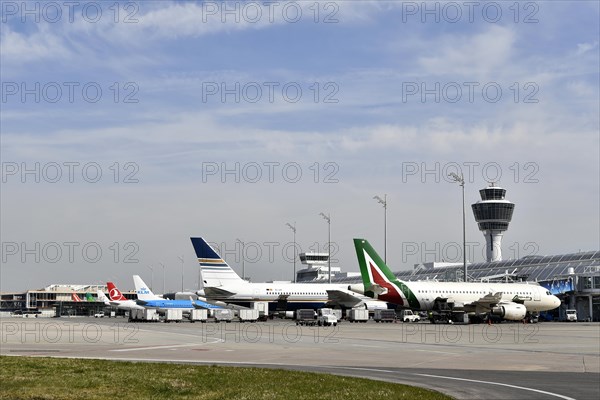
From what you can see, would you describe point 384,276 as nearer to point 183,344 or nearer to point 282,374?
point 183,344

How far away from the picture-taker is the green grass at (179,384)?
1912 cm

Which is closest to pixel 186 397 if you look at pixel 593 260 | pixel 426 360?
pixel 426 360

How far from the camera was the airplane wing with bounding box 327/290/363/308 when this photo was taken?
328 ft

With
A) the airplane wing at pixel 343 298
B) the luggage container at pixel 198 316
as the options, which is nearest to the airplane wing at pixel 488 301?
the airplane wing at pixel 343 298

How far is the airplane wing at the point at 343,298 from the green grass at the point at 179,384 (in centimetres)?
7432

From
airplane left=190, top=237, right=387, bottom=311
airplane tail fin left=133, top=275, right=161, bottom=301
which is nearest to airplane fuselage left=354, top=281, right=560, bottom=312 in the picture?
airplane left=190, top=237, right=387, bottom=311

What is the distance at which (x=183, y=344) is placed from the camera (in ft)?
142

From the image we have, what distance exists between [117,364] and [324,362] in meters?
8.79

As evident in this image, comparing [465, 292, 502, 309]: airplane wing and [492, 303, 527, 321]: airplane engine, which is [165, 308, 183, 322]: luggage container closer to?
[465, 292, 502, 309]: airplane wing

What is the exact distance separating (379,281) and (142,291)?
2393 inches

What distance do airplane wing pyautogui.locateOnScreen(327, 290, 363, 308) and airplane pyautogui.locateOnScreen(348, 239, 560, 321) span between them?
9.41 m

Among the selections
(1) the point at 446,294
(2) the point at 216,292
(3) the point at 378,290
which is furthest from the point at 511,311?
(2) the point at 216,292

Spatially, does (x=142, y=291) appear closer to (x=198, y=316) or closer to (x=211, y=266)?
(x=198, y=316)

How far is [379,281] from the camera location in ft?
279
